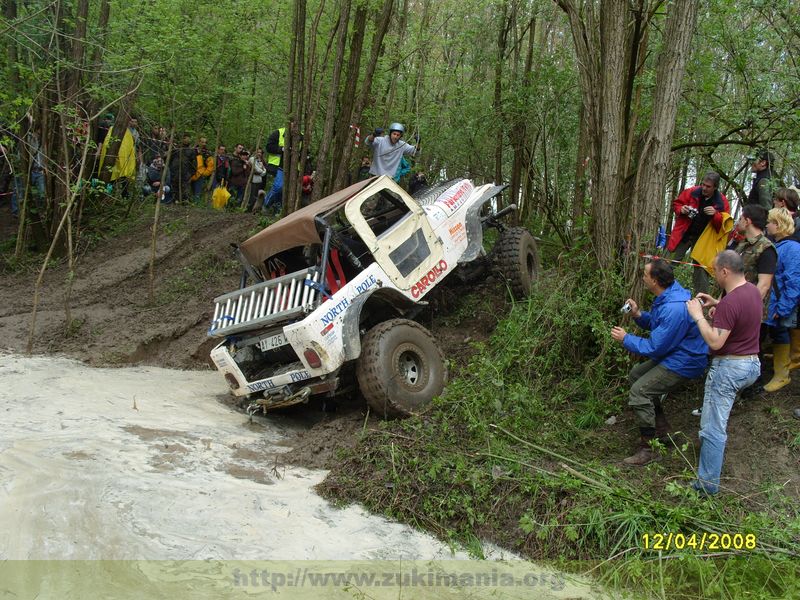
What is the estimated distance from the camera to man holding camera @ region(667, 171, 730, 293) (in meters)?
7.48

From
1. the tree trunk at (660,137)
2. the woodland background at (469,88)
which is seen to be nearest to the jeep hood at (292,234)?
the woodland background at (469,88)

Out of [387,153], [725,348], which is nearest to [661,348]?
[725,348]

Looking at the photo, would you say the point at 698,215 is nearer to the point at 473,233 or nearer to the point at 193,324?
the point at 473,233

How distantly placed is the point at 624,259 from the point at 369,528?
12.9 ft

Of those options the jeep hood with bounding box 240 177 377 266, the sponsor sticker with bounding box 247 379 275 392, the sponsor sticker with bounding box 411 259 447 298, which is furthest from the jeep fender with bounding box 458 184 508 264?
the sponsor sticker with bounding box 247 379 275 392

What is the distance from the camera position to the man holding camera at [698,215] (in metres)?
7.48

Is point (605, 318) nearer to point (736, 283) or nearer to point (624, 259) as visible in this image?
point (624, 259)

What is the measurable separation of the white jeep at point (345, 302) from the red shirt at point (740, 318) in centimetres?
280

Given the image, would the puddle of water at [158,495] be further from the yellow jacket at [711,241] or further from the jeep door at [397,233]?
the yellow jacket at [711,241]

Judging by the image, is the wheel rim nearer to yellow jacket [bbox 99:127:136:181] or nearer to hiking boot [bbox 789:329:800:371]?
hiking boot [bbox 789:329:800:371]

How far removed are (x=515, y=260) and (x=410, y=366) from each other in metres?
2.53

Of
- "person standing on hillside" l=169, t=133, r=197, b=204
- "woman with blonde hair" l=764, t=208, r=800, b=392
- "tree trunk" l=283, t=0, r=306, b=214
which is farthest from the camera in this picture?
"person standing on hillside" l=169, t=133, r=197, b=204

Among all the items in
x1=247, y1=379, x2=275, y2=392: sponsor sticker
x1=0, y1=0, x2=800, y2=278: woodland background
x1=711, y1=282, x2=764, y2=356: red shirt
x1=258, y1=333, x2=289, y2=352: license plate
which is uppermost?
x1=0, y1=0, x2=800, y2=278: woodland background

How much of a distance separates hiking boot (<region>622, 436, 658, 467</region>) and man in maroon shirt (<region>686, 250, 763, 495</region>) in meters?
0.60
